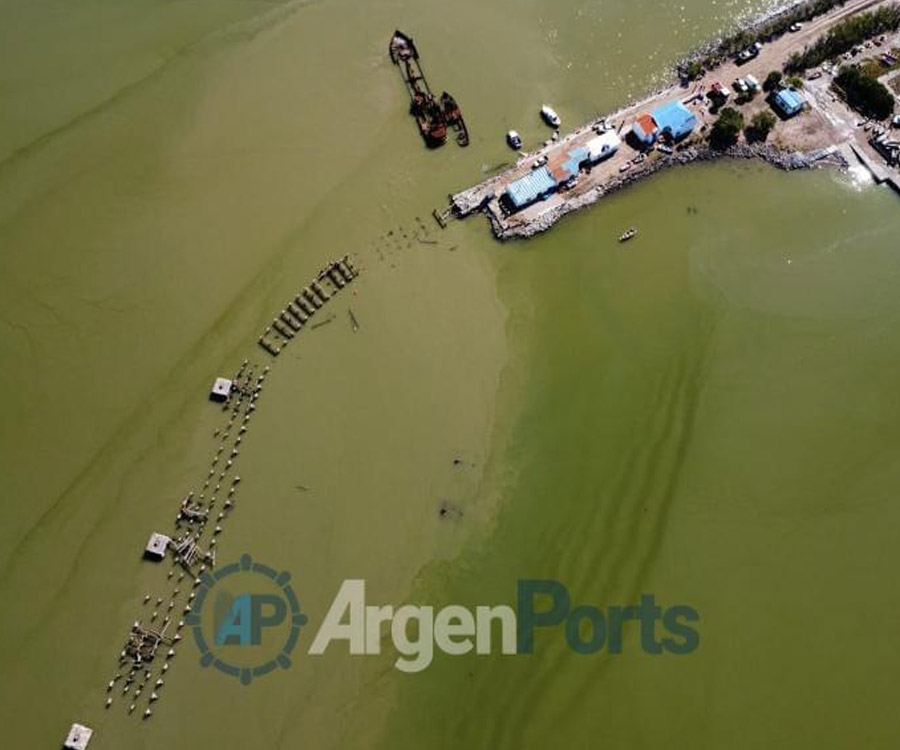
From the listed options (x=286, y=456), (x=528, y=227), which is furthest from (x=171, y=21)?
(x=286, y=456)

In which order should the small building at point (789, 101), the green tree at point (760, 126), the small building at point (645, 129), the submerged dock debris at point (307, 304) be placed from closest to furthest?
the submerged dock debris at point (307, 304)
the small building at point (645, 129)
the green tree at point (760, 126)
the small building at point (789, 101)

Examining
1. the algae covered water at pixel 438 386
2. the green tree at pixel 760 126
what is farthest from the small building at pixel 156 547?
the green tree at pixel 760 126

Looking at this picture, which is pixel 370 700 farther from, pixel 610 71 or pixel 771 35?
pixel 771 35

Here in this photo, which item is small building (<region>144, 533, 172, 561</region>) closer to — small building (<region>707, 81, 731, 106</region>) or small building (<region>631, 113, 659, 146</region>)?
small building (<region>631, 113, 659, 146</region>)

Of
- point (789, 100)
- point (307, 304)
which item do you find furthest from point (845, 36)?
point (307, 304)

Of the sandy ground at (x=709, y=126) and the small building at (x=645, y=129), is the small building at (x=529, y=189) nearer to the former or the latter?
the sandy ground at (x=709, y=126)

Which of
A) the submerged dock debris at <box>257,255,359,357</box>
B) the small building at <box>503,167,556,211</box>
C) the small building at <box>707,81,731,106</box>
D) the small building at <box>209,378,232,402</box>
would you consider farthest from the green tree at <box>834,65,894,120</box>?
the small building at <box>209,378,232,402</box>
